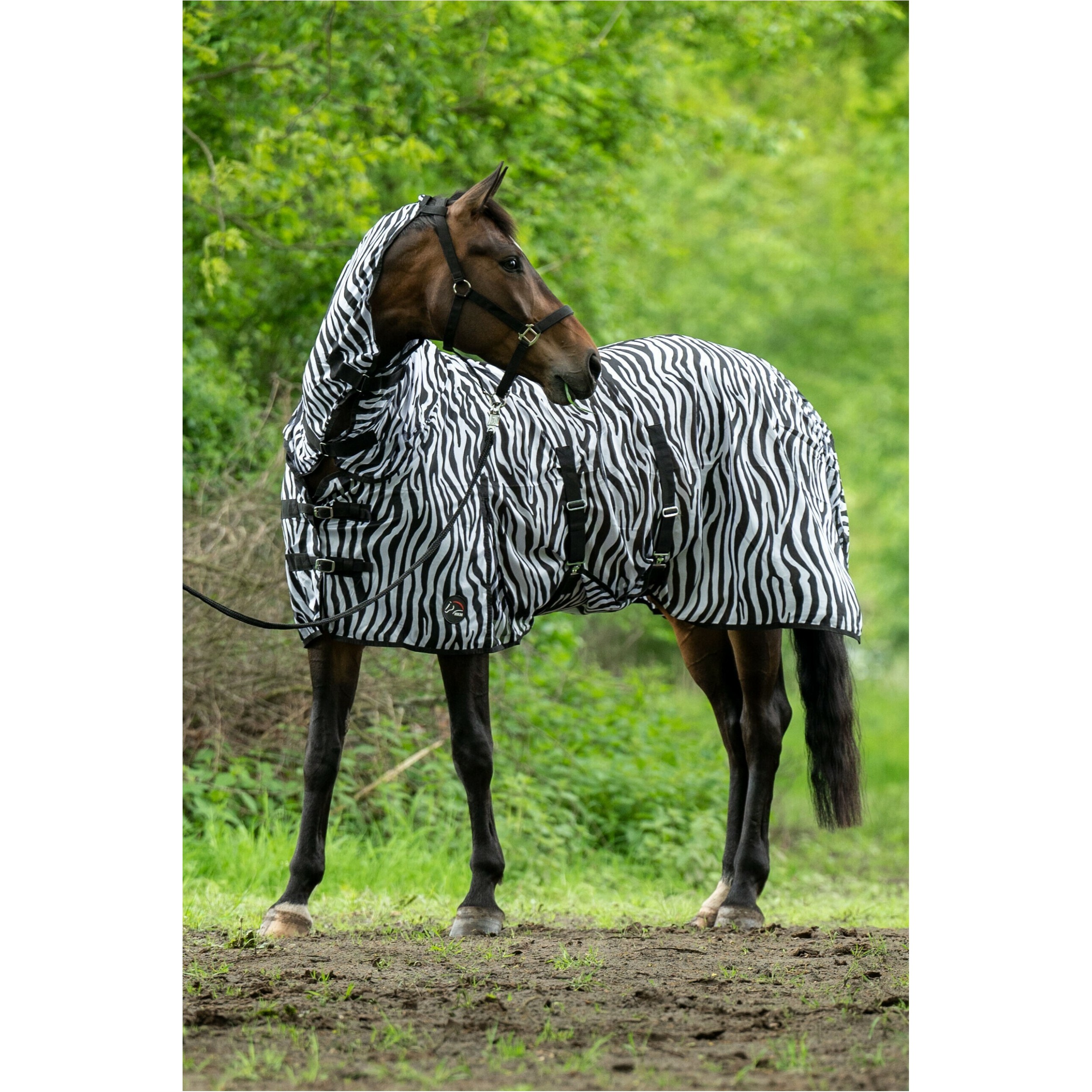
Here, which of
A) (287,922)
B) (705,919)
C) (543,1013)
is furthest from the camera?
(705,919)

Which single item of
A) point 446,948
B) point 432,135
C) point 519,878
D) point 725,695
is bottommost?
point 519,878

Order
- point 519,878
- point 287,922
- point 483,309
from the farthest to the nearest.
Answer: point 519,878, point 287,922, point 483,309

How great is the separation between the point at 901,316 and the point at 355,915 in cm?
1484

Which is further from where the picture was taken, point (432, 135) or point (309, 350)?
point (309, 350)

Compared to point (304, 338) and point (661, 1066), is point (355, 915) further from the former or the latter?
point (304, 338)

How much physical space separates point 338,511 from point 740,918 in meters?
2.12

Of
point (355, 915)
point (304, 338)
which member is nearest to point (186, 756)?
point (355, 915)

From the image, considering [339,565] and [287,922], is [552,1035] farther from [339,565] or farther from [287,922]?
[339,565]

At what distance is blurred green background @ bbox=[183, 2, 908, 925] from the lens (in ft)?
22.1

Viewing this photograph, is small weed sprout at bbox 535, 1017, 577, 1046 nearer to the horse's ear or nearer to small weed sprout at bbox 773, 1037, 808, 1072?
small weed sprout at bbox 773, 1037, 808, 1072

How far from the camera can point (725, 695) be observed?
5.18 m

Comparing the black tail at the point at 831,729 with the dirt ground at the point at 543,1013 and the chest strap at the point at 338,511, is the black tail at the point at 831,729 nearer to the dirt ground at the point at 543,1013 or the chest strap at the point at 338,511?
the dirt ground at the point at 543,1013

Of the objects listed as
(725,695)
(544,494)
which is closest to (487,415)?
(544,494)

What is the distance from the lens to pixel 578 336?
12.5 ft
